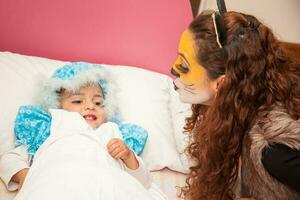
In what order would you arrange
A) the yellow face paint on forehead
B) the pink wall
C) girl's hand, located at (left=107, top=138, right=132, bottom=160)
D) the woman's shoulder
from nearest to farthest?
the woman's shoulder, the yellow face paint on forehead, girl's hand, located at (left=107, top=138, right=132, bottom=160), the pink wall

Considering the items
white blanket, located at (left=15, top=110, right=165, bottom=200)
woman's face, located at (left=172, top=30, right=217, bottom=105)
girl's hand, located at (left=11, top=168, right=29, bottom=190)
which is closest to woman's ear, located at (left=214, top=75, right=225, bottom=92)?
woman's face, located at (left=172, top=30, right=217, bottom=105)

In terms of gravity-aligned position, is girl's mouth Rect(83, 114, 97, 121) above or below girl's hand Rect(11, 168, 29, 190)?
above

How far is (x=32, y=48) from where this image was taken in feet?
6.15

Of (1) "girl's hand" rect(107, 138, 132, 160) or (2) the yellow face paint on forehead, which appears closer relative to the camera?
(2) the yellow face paint on forehead

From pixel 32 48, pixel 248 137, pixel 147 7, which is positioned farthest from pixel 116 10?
pixel 248 137

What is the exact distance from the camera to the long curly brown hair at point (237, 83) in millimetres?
1055

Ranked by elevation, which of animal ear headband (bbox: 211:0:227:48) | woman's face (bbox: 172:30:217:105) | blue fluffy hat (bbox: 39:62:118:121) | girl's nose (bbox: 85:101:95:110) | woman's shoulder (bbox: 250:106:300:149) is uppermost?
animal ear headband (bbox: 211:0:227:48)

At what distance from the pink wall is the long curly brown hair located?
0.78 metres

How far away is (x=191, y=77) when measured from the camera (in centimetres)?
115

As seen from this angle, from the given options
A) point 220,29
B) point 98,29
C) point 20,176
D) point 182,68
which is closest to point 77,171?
point 20,176

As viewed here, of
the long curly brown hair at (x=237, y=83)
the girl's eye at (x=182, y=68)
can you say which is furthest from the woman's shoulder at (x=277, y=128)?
the girl's eye at (x=182, y=68)

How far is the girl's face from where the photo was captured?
61.7 inches

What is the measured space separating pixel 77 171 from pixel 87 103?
428mm

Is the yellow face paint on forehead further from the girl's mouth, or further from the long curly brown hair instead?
the girl's mouth
